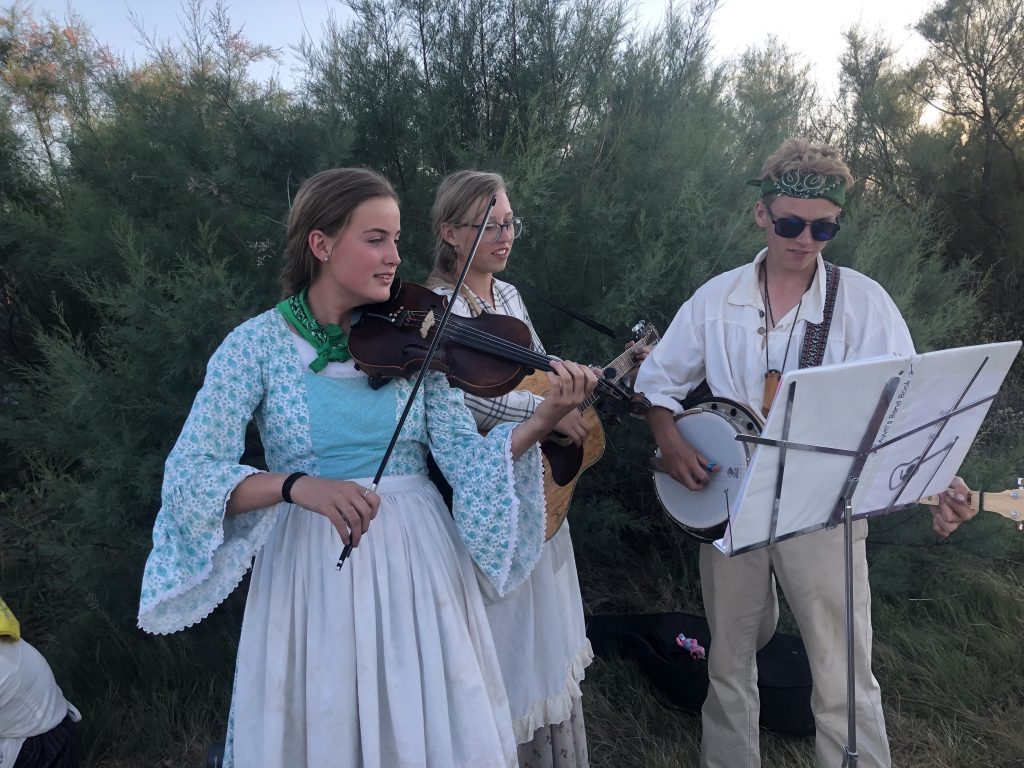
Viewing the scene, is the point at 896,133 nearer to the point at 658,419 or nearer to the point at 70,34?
the point at 658,419

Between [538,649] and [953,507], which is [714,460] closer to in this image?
[953,507]

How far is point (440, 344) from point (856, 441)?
1057mm

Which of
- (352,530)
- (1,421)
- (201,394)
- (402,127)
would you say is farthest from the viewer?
(402,127)

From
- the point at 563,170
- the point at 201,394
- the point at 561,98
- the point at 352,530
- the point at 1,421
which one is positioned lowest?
the point at 1,421

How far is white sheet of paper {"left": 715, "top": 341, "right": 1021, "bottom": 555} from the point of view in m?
1.69

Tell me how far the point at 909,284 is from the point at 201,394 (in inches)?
149

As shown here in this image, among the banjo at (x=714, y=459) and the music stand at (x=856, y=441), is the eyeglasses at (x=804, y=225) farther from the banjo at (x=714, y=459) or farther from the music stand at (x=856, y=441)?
the music stand at (x=856, y=441)

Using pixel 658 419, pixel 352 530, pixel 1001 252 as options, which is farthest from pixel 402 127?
pixel 1001 252

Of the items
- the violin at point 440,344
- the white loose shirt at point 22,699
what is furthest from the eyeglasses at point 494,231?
the white loose shirt at point 22,699

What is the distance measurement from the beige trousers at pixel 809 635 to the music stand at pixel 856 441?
0.42 meters

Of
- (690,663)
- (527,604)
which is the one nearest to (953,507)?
(527,604)

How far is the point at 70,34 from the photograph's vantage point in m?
5.54

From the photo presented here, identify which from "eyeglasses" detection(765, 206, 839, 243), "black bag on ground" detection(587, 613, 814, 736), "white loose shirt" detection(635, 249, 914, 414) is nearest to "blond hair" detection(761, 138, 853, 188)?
"eyeglasses" detection(765, 206, 839, 243)

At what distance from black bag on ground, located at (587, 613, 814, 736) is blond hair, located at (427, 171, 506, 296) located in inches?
64.6
